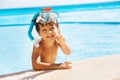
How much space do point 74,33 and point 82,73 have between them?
3.74 m

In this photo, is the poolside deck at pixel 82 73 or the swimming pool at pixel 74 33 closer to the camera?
the poolside deck at pixel 82 73

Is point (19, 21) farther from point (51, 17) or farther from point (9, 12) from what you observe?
point (51, 17)

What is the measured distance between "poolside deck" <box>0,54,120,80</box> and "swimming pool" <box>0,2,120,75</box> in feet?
2.17

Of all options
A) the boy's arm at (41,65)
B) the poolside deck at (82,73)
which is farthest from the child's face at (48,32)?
the poolside deck at (82,73)

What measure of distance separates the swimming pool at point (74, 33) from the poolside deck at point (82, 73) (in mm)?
663

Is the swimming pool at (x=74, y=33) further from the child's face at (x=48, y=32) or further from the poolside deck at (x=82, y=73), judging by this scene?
the poolside deck at (x=82, y=73)

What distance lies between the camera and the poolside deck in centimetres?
314

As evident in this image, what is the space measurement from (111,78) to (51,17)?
931 mm

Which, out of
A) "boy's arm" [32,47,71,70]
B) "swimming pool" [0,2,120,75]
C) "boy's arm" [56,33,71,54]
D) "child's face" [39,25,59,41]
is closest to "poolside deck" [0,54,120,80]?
"boy's arm" [32,47,71,70]

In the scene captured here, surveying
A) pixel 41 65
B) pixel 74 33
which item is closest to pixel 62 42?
pixel 41 65

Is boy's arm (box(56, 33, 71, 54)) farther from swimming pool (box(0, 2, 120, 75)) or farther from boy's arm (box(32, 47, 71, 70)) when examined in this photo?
swimming pool (box(0, 2, 120, 75))

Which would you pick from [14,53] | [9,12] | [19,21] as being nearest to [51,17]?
[14,53]

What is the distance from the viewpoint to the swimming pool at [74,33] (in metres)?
5.32

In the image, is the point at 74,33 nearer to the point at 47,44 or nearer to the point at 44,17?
the point at 47,44
